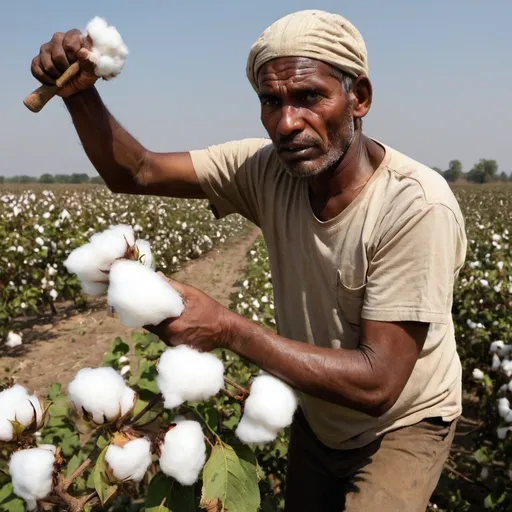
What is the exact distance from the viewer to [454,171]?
101 m

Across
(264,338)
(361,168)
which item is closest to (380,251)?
(361,168)

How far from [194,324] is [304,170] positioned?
613 millimetres

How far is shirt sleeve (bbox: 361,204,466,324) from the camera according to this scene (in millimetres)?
1508

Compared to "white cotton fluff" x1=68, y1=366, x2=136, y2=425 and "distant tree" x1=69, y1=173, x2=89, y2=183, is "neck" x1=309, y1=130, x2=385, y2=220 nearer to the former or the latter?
"white cotton fluff" x1=68, y1=366, x2=136, y2=425

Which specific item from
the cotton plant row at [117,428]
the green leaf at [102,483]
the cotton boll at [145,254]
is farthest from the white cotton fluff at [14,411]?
the cotton boll at [145,254]

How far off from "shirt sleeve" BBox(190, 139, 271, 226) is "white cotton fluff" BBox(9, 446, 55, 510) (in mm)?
1125

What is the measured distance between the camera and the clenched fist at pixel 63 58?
1507 millimetres

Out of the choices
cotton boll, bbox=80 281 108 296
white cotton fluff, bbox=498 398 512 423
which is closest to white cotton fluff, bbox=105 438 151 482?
cotton boll, bbox=80 281 108 296

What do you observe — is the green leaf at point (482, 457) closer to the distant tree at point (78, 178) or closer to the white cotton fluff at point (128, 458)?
the white cotton fluff at point (128, 458)

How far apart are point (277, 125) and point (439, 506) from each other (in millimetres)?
2864

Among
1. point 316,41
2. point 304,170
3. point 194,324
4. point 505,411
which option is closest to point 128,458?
point 194,324

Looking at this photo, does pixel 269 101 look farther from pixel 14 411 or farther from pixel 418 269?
pixel 14 411

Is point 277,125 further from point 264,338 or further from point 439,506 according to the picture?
point 439,506

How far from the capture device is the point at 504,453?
326cm
